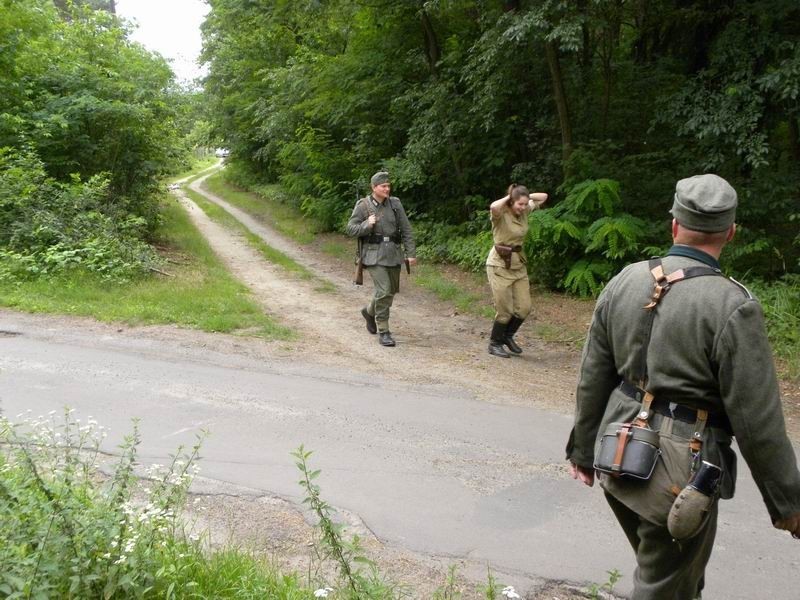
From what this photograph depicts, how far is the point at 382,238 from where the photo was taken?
904cm

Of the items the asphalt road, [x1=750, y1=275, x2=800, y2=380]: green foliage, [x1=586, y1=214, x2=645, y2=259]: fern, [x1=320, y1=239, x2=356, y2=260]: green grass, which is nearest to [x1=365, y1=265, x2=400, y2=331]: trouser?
the asphalt road

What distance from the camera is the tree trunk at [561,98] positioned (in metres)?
13.0

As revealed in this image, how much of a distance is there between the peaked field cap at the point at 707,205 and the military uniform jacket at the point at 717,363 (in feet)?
0.37

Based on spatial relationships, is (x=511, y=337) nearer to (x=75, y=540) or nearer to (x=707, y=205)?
(x=707, y=205)

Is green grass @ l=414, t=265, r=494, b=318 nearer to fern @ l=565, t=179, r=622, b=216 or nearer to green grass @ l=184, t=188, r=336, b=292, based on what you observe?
green grass @ l=184, t=188, r=336, b=292

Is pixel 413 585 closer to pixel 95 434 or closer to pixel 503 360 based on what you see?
pixel 95 434

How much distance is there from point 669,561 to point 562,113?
11.6m

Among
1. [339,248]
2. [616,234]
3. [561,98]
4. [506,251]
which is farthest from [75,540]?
[339,248]

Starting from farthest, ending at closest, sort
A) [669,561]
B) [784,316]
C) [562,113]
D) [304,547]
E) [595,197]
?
[562,113] < [595,197] < [784,316] < [304,547] < [669,561]

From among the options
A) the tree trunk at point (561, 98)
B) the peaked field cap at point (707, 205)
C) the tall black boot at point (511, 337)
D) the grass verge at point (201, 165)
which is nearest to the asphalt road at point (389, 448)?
the tall black boot at point (511, 337)

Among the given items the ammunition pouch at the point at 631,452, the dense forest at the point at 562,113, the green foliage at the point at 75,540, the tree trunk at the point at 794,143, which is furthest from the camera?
the tree trunk at the point at 794,143

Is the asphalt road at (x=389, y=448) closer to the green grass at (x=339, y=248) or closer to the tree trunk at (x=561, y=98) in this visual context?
the tree trunk at (x=561, y=98)

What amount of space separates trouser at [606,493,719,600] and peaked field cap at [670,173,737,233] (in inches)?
41.6

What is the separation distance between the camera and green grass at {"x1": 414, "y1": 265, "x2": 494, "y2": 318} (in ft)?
38.8
